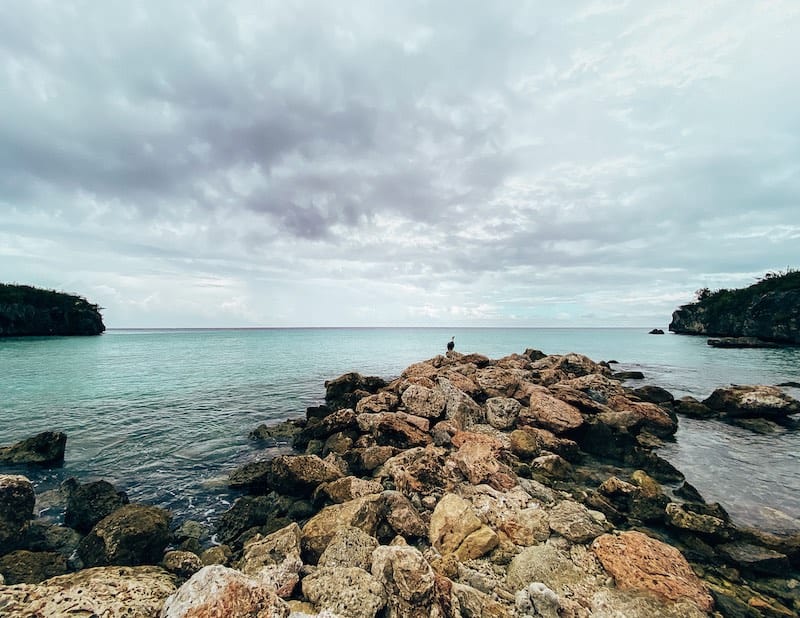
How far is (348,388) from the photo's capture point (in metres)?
21.7

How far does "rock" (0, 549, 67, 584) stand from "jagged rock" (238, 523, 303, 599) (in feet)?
11.5

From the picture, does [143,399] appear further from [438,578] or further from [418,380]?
[438,578]

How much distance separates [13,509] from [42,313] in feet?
479

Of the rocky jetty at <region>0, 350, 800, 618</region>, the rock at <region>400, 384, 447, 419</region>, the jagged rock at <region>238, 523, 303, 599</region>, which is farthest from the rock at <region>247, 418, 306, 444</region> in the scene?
the jagged rock at <region>238, 523, 303, 599</region>

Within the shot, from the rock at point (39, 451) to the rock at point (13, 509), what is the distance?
602 centimetres

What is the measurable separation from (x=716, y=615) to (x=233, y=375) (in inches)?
1553

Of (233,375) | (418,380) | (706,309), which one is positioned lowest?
(233,375)

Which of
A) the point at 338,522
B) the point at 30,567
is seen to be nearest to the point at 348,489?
the point at 338,522

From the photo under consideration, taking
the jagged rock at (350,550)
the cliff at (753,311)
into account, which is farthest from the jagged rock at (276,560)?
the cliff at (753,311)

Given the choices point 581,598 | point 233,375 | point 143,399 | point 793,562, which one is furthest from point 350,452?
point 233,375

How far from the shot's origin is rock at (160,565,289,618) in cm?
429

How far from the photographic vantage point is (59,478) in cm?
1184

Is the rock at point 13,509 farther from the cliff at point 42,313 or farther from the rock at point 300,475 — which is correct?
the cliff at point 42,313

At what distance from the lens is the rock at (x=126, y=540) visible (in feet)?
23.1
